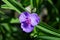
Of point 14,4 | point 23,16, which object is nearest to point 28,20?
point 23,16

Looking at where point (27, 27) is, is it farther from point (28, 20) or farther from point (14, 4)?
point (14, 4)

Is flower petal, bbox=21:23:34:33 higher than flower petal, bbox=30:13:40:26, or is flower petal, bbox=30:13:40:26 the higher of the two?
flower petal, bbox=30:13:40:26

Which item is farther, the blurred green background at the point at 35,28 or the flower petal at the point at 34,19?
the blurred green background at the point at 35,28

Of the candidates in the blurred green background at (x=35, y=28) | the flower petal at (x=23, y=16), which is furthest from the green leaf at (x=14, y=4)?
the flower petal at (x=23, y=16)

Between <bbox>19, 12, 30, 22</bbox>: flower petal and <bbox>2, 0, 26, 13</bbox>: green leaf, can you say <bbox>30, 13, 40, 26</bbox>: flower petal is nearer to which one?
<bbox>19, 12, 30, 22</bbox>: flower petal

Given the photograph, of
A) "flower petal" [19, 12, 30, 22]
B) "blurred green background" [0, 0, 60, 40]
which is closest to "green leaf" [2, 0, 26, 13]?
"blurred green background" [0, 0, 60, 40]

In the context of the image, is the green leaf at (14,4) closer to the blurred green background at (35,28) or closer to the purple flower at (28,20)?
the blurred green background at (35,28)
